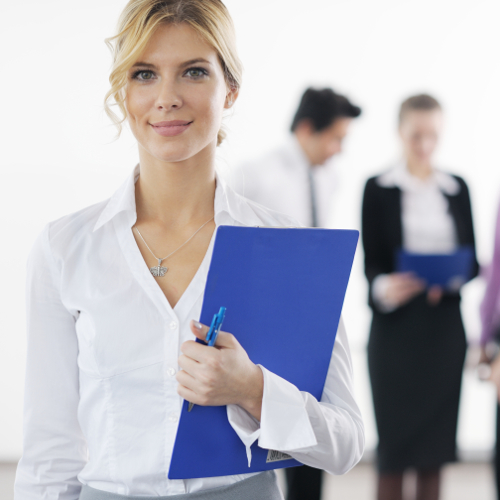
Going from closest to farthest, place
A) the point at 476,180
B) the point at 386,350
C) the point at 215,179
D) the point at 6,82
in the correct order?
the point at 215,179
the point at 386,350
the point at 6,82
the point at 476,180

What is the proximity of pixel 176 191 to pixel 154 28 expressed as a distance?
29cm

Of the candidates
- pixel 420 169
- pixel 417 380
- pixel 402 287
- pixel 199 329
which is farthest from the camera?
pixel 420 169

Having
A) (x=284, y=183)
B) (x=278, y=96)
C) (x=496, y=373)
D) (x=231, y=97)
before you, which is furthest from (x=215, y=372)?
(x=278, y=96)

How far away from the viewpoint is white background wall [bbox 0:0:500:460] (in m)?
3.17

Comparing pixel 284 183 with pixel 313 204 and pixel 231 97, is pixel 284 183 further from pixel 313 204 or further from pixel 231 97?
pixel 231 97

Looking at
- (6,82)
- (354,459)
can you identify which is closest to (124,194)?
(354,459)

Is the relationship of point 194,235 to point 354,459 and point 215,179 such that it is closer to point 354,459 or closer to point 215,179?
point 215,179

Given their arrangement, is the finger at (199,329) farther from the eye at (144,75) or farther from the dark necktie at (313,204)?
the dark necktie at (313,204)

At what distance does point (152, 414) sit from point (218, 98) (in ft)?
1.86

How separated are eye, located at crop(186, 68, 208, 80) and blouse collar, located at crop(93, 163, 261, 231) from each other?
8.3 inches

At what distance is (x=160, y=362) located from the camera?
3.28 ft

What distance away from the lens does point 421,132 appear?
2.58 metres

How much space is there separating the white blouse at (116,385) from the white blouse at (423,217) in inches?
58.8

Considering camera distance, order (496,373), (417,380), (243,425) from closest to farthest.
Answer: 1. (243,425)
2. (496,373)
3. (417,380)
